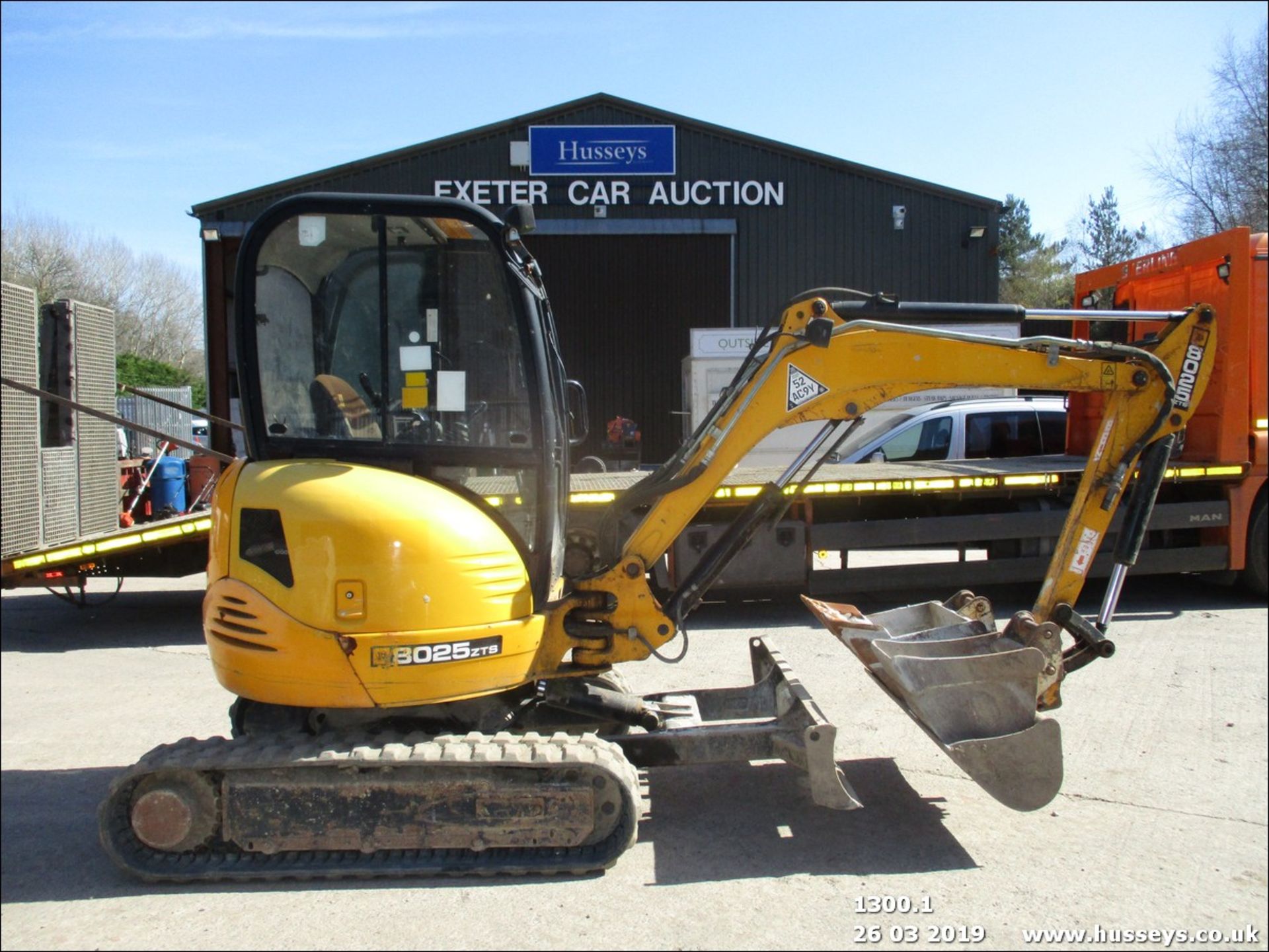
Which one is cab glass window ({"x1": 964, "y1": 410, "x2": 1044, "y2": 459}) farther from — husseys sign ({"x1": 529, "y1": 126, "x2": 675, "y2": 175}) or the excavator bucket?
husseys sign ({"x1": 529, "y1": 126, "x2": 675, "y2": 175})

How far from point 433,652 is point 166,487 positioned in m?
8.11

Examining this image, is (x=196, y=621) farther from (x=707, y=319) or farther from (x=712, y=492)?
(x=707, y=319)

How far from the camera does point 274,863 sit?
416 cm

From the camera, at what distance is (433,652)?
4.09m

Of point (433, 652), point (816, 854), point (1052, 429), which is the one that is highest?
point (1052, 429)

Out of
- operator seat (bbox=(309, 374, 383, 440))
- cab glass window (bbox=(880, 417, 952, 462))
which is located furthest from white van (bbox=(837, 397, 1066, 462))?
operator seat (bbox=(309, 374, 383, 440))

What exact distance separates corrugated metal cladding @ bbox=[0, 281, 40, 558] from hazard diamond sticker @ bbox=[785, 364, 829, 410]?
5.75m

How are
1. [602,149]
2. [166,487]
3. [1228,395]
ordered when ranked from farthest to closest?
[602,149]
[166,487]
[1228,395]

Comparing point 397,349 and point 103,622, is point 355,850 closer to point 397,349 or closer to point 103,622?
point 397,349

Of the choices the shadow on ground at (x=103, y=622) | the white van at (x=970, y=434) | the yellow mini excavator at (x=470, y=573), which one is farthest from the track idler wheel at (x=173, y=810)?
the white van at (x=970, y=434)

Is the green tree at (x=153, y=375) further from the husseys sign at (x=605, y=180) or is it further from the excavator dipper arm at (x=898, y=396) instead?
the excavator dipper arm at (x=898, y=396)

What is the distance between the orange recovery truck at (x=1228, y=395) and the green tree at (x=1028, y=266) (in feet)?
108

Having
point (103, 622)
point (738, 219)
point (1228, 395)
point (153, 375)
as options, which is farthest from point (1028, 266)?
point (103, 622)

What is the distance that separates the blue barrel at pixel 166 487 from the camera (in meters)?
11.0
